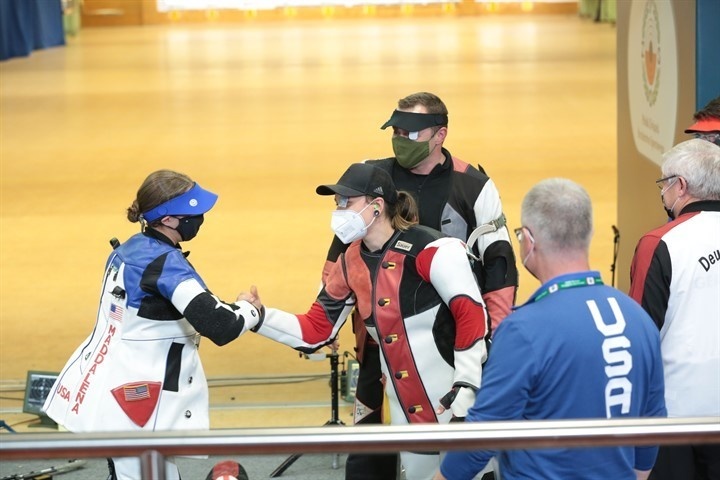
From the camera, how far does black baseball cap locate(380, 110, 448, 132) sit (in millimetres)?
4715

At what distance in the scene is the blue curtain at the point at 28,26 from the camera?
27.6m

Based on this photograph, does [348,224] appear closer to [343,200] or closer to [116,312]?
[343,200]

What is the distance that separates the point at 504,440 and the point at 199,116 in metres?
15.7

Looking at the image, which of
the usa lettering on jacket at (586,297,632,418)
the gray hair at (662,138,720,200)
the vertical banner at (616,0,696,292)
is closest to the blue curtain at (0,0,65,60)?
the vertical banner at (616,0,696,292)

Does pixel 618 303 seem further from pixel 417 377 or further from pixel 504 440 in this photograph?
pixel 417 377

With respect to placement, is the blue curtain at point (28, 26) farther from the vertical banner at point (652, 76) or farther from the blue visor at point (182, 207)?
the blue visor at point (182, 207)

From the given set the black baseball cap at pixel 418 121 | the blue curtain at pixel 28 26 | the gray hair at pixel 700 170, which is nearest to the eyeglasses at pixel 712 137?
the gray hair at pixel 700 170

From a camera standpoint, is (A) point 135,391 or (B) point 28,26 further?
(B) point 28,26

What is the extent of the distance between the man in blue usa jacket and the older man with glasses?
2.81 feet

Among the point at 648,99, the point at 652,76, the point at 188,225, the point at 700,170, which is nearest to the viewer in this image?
the point at 700,170

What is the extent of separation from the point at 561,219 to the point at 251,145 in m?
12.9

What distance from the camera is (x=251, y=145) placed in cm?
1537

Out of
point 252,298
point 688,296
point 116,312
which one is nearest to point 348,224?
point 252,298

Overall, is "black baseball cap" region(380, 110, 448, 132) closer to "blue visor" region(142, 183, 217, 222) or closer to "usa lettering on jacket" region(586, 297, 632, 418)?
"blue visor" region(142, 183, 217, 222)
